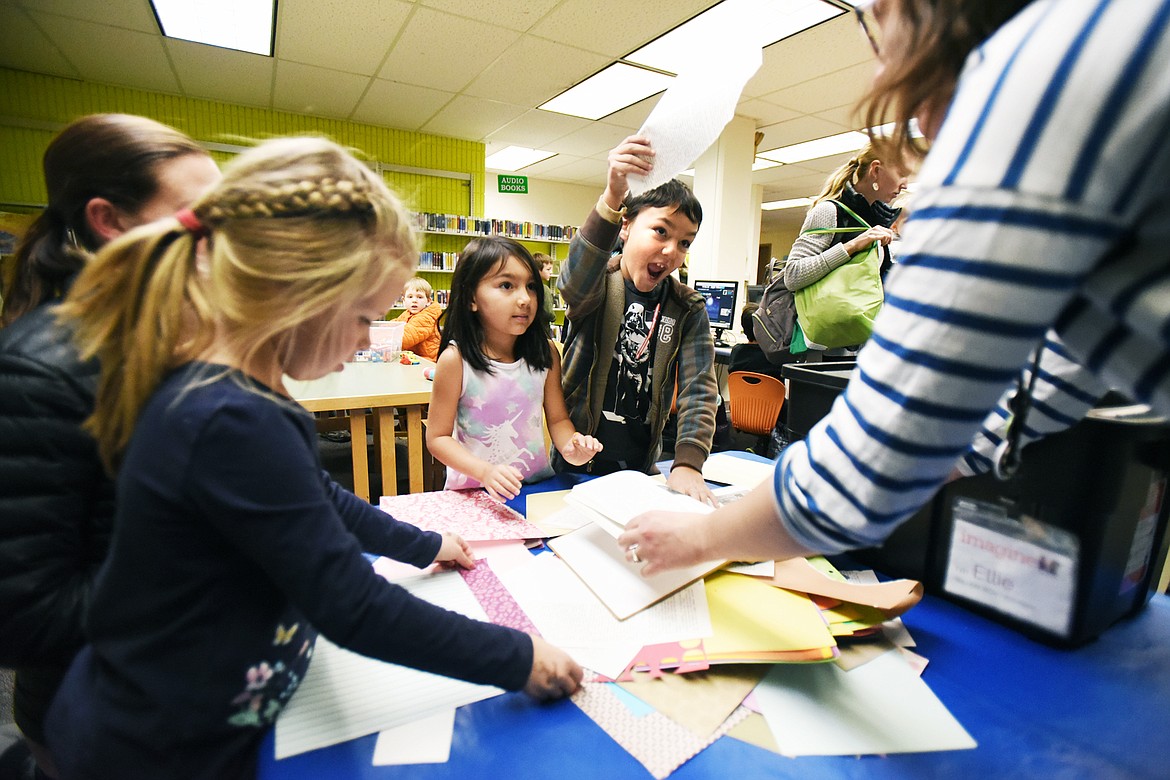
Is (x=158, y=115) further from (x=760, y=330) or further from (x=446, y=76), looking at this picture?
(x=760, y=330)

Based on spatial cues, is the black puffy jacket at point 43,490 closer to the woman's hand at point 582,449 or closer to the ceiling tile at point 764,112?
the woman's hand at point 582,449

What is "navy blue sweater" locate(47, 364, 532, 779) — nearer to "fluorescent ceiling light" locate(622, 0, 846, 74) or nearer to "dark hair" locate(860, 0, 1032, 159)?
"dark hair" locate(860, 0, 1032, 159)

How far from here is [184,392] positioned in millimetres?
527

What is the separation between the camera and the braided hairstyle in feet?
1.83

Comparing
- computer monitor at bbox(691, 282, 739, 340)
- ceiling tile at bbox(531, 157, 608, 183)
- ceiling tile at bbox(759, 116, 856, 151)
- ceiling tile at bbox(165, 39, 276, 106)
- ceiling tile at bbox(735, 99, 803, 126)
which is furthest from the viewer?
ceiling tile at bbox(531, 157, 608, 183)

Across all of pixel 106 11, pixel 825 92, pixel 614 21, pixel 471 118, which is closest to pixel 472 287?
pixel 614 21

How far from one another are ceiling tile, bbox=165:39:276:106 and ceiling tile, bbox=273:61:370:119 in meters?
0.10

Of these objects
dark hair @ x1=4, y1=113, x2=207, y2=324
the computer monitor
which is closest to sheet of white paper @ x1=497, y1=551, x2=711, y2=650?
dark hair @ x1=4, y1=113, x2=207, y2=324

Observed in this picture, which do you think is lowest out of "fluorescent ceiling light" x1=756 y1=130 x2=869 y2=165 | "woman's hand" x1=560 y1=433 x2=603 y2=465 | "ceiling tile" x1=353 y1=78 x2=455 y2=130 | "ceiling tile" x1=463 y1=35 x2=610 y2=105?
"woman's hand" x1=560 y1=433 x2=603 y2=465

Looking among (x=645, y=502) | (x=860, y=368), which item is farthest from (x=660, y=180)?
(x=860, y=368)

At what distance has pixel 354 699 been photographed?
602mm

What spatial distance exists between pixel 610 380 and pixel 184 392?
116 cm

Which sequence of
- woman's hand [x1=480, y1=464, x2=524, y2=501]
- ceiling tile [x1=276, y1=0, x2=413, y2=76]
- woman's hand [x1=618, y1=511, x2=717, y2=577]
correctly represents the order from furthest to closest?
ceiling tile [x1=276, y1=0, x2=413, y2=76] < woman's hand [x1=480, y1=464, x2=524, y2=501] < woman's hand [x1=618, y1=511, x2=717, y2=577]

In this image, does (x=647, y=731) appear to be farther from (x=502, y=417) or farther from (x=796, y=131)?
(x=796, y=131)
